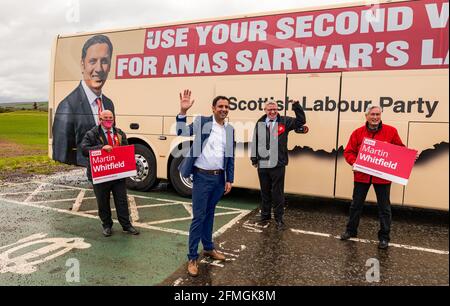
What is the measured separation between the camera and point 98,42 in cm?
845

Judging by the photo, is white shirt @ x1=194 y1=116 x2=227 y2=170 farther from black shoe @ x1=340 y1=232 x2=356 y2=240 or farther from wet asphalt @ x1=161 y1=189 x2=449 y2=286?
black shoe @ x1=340 y1=232 x2=356 y2=240

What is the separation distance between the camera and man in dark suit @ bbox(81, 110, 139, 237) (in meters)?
5.34

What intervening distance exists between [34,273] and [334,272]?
3.31 m

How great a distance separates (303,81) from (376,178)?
2.30 m

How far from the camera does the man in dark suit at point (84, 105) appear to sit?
8.47 m

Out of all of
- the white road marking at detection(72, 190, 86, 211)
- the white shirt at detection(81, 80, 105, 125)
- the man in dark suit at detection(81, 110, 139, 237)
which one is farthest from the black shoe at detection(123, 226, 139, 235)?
the white shirt at detection(81, 80, 105, 125)

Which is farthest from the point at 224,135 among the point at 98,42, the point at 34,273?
the point at 98,42

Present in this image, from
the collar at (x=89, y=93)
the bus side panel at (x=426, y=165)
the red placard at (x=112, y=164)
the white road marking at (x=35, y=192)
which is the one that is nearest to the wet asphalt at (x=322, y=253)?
the bus side panel at (x=426, y=165)

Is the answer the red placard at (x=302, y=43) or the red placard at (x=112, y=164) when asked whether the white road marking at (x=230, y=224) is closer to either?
the red placard at (x=112, y=164)

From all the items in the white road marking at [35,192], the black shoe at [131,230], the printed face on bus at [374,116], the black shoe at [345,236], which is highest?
the printed face on bus at [374,116]

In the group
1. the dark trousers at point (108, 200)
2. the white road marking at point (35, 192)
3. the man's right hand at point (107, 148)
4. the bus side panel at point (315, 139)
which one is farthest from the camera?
the white road marking at point (35, 192)

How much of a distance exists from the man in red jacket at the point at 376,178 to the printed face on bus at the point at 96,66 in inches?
224

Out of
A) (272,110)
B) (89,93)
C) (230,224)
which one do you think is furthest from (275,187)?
(89,93)
